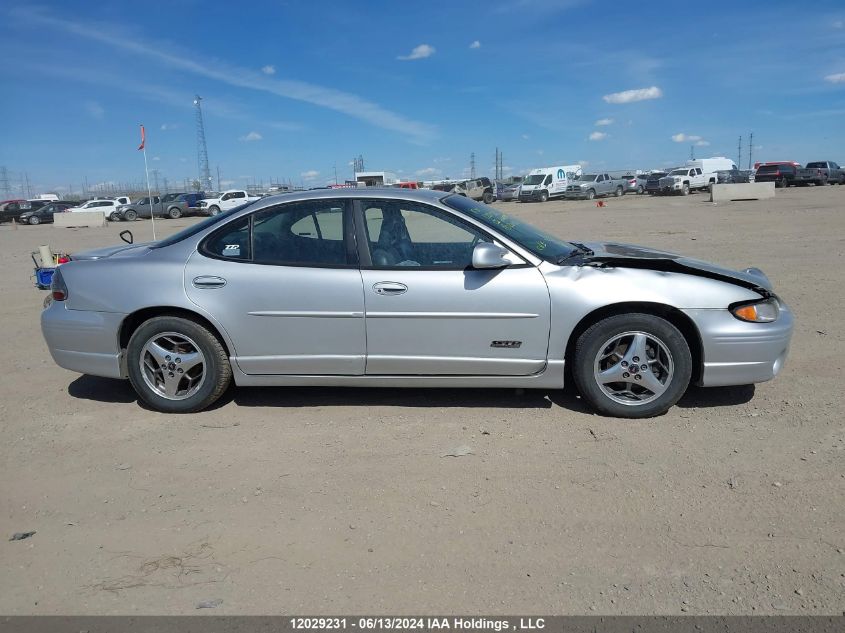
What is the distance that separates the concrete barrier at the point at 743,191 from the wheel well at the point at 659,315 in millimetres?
30245

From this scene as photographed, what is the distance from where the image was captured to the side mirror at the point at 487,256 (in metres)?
4.01

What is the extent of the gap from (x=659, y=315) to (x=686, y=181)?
43.4m

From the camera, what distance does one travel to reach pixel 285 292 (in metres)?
4.29

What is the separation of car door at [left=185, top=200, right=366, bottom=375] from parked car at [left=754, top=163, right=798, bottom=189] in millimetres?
47044

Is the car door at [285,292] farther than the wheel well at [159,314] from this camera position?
No

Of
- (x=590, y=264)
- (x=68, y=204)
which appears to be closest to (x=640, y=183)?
(x=68, y=204)

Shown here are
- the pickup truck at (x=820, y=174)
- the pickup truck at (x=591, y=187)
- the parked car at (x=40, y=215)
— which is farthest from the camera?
the pickup truck at (x=591, y=187)

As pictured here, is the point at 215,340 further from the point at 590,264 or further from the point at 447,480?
the point at 590,264

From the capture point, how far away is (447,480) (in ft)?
11.5

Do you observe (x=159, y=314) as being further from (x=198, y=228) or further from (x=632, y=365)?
(x=632, y=365)

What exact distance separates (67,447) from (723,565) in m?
A: 3.78

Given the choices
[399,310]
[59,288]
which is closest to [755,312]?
[399,310]

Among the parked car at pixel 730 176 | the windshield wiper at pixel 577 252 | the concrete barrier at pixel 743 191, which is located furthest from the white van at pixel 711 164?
the windshield wiper at pixel 577 252

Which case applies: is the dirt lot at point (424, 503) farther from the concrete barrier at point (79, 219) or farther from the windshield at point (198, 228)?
the concrete barrier at point (79, 219)
